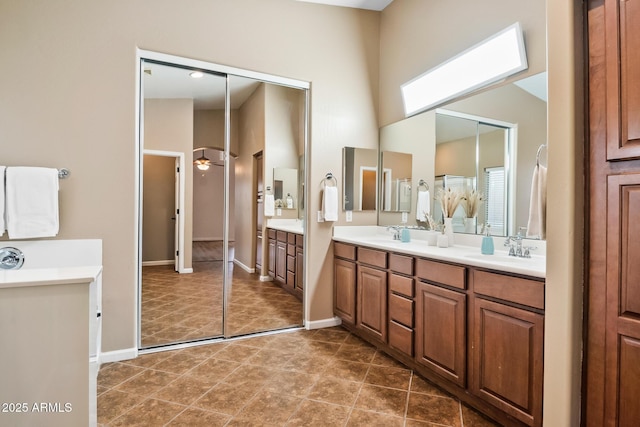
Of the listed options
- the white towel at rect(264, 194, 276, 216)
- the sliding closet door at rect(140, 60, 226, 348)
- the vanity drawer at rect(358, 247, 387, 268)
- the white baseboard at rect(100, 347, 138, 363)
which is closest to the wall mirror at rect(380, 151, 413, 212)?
the vanity drawer at rect(358, 247, 387, 268)

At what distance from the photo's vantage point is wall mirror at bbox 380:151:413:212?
3371 millimetres

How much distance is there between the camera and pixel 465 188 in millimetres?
2764

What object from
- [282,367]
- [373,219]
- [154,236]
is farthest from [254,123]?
[282,367]

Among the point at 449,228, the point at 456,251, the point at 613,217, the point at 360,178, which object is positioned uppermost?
the point at 360,178

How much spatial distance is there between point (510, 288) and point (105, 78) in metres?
3.08

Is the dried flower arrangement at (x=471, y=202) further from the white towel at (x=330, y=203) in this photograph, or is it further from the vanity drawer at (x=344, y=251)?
the white towel at (x=330, y=203)

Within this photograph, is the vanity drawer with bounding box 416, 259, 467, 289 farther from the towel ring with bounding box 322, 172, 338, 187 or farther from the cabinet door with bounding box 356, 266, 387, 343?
the towel ring with bounding box 322, 172, 338, 187

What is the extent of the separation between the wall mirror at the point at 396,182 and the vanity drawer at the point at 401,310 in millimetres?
1062

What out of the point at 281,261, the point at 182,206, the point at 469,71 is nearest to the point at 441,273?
the point at 469,71

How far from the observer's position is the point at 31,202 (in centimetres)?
227

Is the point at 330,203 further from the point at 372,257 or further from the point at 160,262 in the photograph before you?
the point at 160,262

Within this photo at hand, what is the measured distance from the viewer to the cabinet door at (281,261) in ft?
11.8

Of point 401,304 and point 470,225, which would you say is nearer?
point 401,304

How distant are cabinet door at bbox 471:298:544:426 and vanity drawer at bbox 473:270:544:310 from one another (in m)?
0.05
